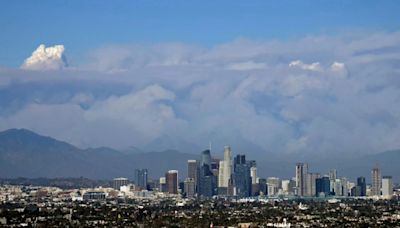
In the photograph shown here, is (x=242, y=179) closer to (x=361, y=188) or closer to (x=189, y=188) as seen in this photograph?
(x=189, y=188)

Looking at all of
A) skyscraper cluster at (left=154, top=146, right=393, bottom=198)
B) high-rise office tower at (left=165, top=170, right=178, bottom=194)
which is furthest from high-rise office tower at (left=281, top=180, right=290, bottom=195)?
high-rise office tower at (left=165, top=170, right=178, bottom=194)

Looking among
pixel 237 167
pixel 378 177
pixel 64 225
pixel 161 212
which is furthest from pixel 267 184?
pixel 64 225

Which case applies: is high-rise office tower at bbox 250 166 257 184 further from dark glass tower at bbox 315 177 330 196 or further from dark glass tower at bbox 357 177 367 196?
dark glass tower at bbox 357 177 367 196

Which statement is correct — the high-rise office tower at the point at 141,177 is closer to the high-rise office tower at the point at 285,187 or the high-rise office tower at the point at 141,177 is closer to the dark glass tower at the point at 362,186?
the high-rise office tower at the point at 285,187

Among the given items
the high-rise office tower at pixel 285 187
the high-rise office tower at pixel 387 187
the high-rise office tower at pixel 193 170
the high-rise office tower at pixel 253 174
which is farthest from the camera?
the high-rise office tower at pixel 253 174

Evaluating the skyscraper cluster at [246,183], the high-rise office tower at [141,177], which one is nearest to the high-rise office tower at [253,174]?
the skyscraper cluster at [246,183]

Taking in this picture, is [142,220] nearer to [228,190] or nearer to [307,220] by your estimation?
[307,220]
